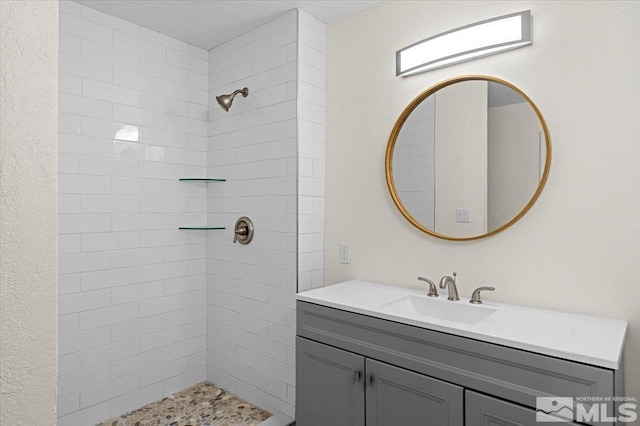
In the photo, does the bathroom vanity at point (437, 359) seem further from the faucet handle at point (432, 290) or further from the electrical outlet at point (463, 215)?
the electrical outlet at point (463, 215)

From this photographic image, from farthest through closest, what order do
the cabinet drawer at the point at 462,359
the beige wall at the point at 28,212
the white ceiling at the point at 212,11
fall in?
the white ceiling at the point at 212,11 → the cabinet drawer at the point at 462,359 → the beige wall at the point at 28,212

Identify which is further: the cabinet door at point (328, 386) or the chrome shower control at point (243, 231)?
the chrome shower control at point (243, 231)

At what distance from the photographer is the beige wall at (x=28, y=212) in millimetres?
771

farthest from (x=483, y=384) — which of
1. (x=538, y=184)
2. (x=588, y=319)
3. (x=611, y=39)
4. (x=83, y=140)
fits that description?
(x=83, y=140)

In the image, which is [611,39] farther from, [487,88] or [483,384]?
[483,384]

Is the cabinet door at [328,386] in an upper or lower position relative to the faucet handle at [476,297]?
lower

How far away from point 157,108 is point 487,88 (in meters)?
2.12

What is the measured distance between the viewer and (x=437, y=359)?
4.99ft

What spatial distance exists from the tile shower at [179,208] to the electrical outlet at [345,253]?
0.58 feet

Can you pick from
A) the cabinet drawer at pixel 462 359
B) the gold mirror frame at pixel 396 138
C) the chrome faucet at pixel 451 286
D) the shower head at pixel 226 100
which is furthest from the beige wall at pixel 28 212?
the shower head at pixel 226 100

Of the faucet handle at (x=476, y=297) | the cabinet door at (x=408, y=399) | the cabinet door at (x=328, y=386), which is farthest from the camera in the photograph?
the faucet handle at (x=476, y=297)

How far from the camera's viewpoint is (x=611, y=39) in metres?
1.62

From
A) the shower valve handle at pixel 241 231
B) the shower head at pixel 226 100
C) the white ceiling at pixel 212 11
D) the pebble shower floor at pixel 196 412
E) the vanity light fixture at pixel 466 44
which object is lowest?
the pebble shower floor at pixel 196 412

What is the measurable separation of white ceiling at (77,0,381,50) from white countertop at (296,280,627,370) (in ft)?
5.61
